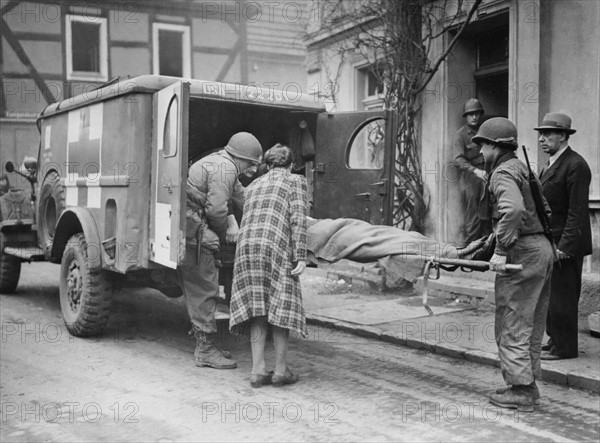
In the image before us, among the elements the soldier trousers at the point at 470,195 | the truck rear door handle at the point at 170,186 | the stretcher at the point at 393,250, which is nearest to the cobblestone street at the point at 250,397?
the stretcher at the point at 393,250

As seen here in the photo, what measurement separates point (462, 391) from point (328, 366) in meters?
1.25

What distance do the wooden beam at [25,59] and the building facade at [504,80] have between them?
32.2ft

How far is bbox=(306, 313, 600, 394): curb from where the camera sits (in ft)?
17.9

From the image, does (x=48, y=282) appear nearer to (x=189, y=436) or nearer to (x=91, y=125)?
(x=91, y=125)

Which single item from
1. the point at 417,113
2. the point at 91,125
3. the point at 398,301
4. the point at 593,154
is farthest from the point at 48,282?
the point at 593,154

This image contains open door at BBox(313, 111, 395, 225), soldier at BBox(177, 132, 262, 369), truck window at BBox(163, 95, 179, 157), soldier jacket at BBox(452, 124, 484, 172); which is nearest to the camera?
truck window at BBox(163, 95, 179, 157)

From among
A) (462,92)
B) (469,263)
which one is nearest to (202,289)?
(469,263)

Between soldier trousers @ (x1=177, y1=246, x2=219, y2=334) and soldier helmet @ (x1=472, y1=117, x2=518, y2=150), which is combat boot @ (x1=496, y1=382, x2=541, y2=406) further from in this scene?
soldier trousers @ (x1=177, y1=246, x2=219, y2=334)

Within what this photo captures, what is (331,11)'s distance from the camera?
11.8 metres

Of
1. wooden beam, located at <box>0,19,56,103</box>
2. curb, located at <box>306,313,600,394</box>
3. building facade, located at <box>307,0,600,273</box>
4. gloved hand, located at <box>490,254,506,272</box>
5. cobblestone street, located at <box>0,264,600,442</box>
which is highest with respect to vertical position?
wooden beam, located at <box>0,19,56,103</box>

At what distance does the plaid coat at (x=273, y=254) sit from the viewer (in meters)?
5.43

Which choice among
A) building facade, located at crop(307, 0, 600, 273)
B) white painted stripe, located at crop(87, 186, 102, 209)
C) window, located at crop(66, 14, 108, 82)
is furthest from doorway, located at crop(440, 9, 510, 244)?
window, located at crop(66, 14, 108, 82)

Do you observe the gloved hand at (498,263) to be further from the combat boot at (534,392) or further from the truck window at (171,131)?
the truck window at (171,131)

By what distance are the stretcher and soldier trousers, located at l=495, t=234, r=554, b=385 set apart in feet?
0.36
